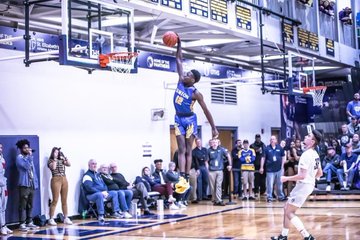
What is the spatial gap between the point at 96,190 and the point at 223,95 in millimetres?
7086

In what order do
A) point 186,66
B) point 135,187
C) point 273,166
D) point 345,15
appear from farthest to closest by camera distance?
point 345,15
point 186,66
point 273,166
point 135,187

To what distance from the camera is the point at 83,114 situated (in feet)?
44.4

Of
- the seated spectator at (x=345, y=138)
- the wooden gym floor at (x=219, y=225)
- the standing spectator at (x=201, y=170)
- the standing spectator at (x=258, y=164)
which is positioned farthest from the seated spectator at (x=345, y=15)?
the wooden gym floor at (x=219, y=225)

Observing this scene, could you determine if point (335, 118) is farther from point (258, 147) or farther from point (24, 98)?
point (24, 98)

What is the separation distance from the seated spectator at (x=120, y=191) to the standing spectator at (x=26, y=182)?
1.99 meters

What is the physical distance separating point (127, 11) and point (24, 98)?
339 cm

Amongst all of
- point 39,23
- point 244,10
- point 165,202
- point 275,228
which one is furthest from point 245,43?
point 275,228

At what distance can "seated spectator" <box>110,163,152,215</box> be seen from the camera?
44.1 ft

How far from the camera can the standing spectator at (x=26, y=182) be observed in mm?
11312

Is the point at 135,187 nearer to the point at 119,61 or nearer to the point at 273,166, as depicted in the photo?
the point at 273,166

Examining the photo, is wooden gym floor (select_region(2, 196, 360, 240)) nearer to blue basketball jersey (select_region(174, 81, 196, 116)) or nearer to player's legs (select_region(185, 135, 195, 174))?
player's legs (select_region(185, 135, 195, 174))

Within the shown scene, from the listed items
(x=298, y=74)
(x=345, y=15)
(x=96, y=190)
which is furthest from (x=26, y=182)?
(x=345, y=15)

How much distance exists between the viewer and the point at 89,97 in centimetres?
1371

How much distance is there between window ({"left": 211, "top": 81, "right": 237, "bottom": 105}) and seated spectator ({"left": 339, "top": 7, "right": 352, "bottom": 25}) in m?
4.91
